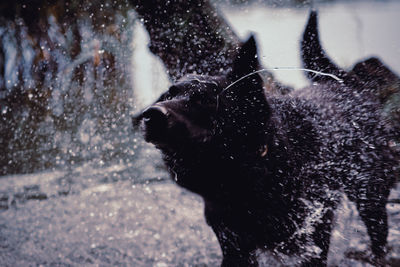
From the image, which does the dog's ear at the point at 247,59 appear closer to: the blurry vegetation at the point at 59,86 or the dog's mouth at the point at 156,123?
the dog's mouth at the point at 156,123

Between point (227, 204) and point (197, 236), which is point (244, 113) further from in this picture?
point (197, 236)

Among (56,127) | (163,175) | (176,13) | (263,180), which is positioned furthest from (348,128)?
(56,127)

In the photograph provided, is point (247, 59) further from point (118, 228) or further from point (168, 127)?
point (118, 228)

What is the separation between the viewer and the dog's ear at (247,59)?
148cm

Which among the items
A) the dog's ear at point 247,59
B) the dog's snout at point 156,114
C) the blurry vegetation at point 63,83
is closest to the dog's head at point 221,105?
the dog's ear at point 247,59

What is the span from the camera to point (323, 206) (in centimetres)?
170

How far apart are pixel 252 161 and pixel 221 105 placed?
405 millimetres

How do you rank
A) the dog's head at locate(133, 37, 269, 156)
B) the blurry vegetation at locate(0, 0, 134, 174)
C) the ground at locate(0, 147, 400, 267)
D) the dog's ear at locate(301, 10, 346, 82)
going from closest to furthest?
the dog's head at locate(133, 37, 269, 156)
the ground at locate(0, 147, 400, 267)
the dog's ear at locate(301, 10, 346, 82)
the blurry vegetation at locate(0, 0, 134, 174)

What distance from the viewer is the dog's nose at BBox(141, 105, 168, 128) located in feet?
3.93

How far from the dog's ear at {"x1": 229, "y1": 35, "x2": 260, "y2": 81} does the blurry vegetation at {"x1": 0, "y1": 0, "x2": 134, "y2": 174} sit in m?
4.41

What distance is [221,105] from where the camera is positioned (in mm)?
1490

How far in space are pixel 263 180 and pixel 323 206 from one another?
21.5 inches

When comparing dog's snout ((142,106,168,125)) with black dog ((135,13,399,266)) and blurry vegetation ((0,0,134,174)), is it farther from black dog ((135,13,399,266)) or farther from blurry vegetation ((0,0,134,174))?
blurry vegetation ((0,0,134,174))

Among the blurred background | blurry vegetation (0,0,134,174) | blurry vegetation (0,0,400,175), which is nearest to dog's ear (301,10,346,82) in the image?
the blurred background
